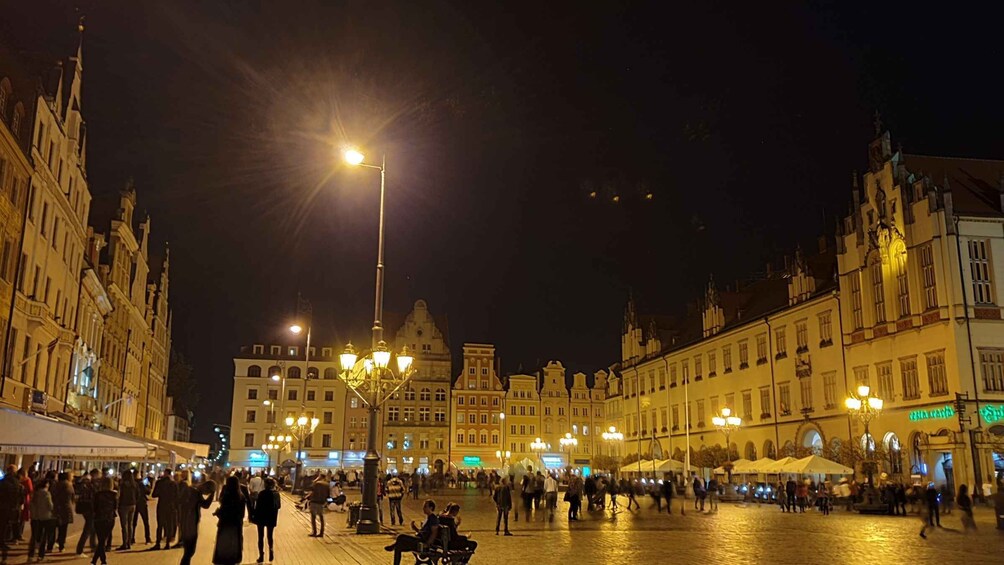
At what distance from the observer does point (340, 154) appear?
2358 centimetres

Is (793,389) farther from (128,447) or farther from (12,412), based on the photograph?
(12,412)

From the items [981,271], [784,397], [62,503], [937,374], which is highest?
[981,271]

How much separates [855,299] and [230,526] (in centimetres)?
4235

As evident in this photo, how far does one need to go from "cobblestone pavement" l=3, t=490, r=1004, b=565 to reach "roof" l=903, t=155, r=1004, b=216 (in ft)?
60.2

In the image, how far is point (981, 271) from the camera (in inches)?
1570

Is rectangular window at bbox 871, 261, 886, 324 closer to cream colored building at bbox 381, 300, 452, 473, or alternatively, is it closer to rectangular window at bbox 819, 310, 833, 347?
rectangular window at bbox 819, 310, 833, 347

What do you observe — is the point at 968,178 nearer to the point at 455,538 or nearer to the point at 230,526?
the point at 455,538

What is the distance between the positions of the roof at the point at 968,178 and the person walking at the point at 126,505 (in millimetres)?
39684

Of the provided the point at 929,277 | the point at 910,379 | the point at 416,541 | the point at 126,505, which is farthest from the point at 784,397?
the point at 126,505

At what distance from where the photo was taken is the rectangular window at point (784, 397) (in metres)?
53.4

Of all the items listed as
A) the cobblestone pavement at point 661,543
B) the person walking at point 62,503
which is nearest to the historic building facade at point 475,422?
the cobblestone pavement at point 661,543

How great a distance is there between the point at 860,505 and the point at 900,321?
12.5 m

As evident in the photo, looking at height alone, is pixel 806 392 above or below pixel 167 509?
above

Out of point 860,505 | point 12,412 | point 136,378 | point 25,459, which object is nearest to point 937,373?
point 860,505
